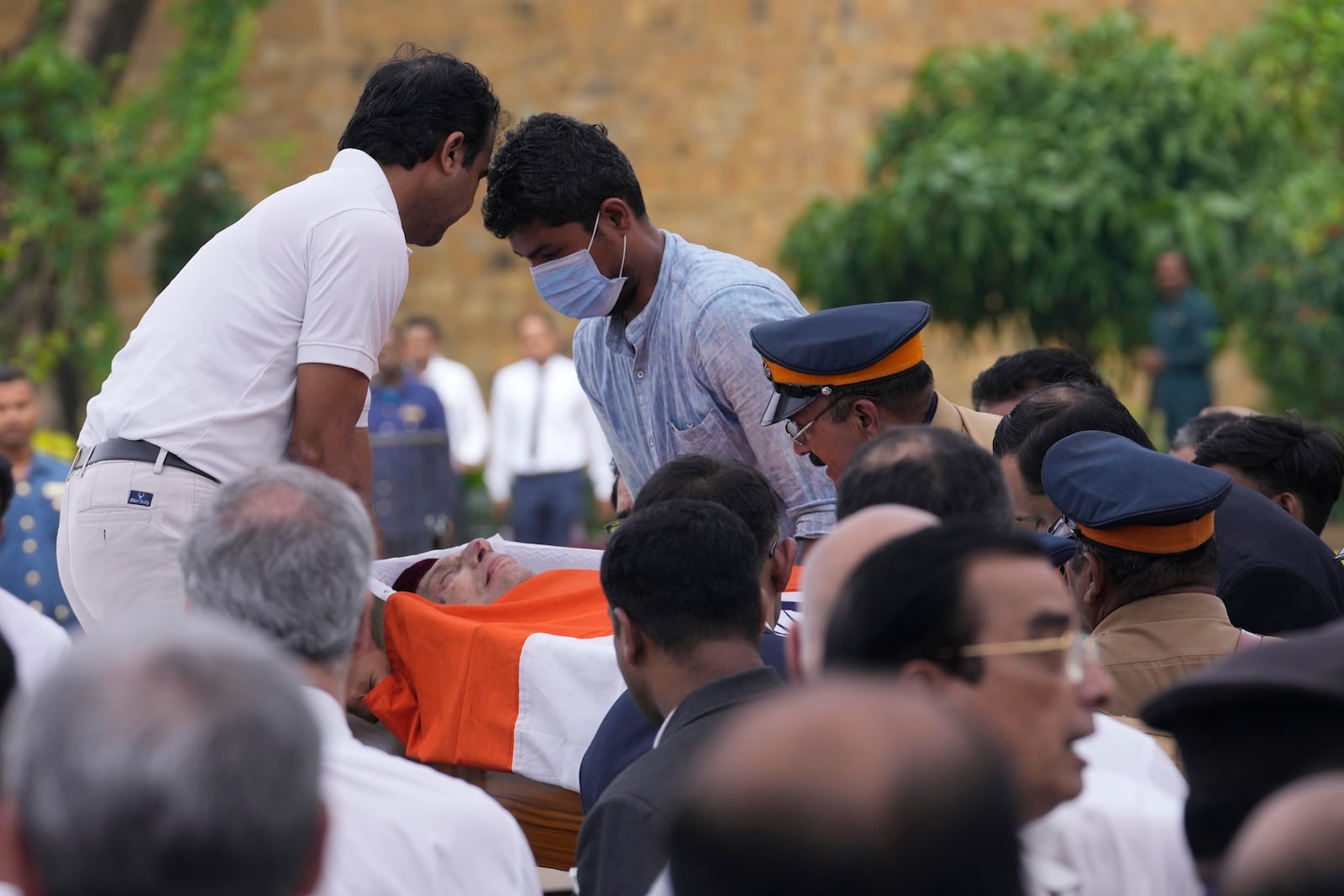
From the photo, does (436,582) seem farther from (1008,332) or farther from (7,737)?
(1008,332)

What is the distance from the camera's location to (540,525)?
440 inches

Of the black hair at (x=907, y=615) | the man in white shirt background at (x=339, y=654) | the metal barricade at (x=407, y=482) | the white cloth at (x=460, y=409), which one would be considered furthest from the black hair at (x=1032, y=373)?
the white cloth at (x=460, y=409)

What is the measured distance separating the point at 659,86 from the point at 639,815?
44.6 ft

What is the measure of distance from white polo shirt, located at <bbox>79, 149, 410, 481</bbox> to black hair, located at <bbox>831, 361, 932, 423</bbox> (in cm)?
92

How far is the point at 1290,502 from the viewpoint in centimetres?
427

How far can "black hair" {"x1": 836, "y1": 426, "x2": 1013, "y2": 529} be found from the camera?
2533 millimetres

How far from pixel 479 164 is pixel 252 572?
1.62 m

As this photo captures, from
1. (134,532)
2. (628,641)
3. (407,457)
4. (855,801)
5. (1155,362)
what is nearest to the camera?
(855,801)

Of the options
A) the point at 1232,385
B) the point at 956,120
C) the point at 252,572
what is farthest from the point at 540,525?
the point at 252,572

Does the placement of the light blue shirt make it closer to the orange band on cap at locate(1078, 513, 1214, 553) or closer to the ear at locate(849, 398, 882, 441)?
the ear at locate(849, 398, 882, 441)

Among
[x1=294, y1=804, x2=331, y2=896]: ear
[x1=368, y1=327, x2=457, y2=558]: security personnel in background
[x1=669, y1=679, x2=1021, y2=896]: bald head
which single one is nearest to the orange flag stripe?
[x1=294, y1=804, x2=331, y2=896]: ear

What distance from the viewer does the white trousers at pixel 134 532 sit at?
335cm

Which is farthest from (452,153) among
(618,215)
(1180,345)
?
(1180,345)

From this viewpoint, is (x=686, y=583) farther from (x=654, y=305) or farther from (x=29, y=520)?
(x=29, y=520)
